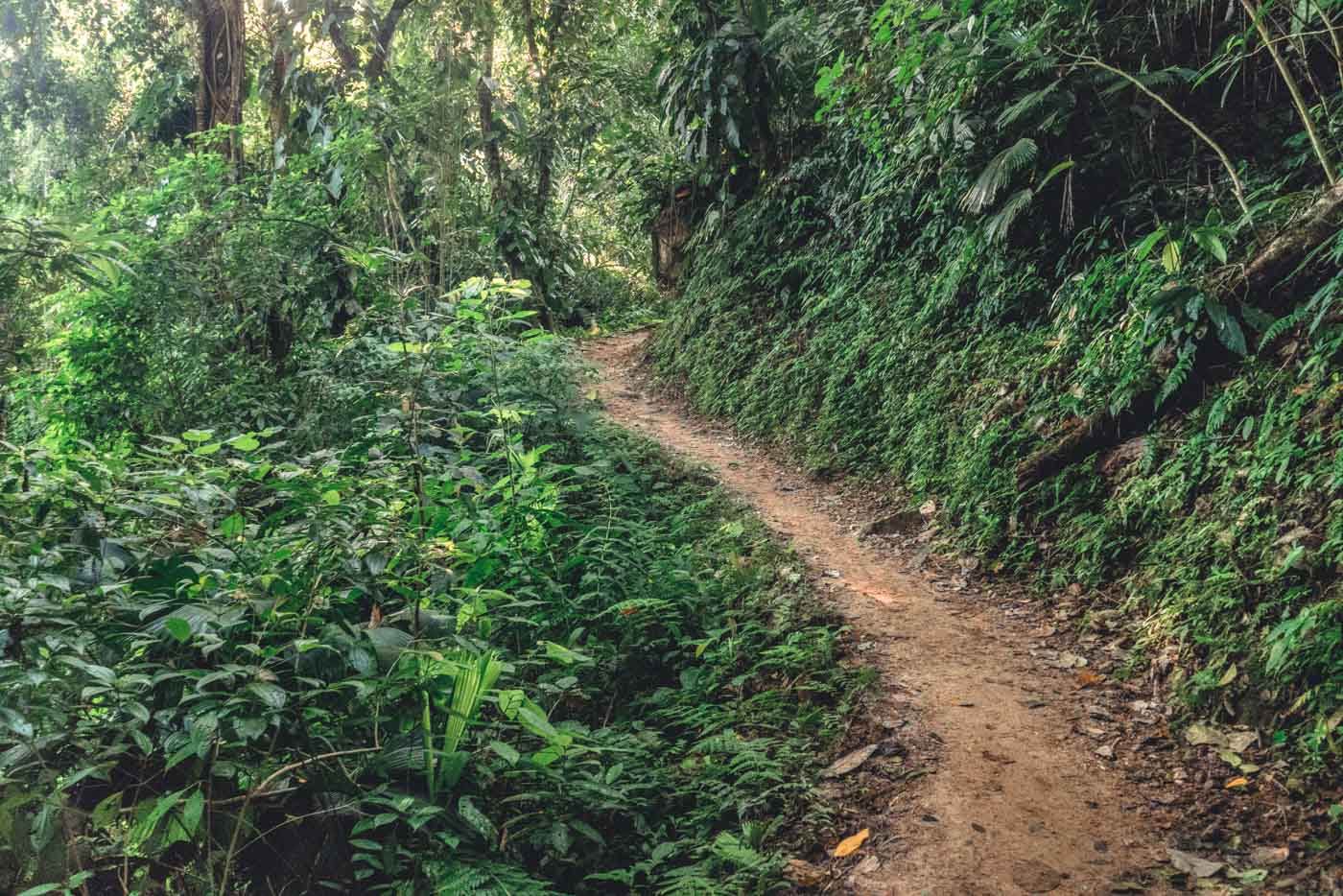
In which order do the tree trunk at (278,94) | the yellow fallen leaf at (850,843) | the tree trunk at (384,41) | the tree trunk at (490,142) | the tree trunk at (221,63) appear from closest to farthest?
the yellow fallen leaf at (850,843) → the tree trunk at (221,63) → the tree trunk at (278,94) → the tree trunk at (384,41) → the tree trunk at (490,142)

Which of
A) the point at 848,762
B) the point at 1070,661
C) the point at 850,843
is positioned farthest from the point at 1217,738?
the point at 850,843

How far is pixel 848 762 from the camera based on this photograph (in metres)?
4.10

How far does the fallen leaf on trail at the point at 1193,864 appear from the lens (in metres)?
3.11

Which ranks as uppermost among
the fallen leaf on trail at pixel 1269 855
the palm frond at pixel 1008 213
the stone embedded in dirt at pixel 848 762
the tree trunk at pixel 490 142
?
the tree trunk at pixel 490 142

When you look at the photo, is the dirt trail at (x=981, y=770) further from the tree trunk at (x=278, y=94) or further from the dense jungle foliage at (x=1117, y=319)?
the tree trunk at (x=278, y=94)

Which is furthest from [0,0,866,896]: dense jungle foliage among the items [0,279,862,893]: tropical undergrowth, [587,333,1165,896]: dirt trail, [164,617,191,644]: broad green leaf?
[587,333,1165,896]: dirt trail

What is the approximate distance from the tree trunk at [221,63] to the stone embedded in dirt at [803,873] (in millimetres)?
9752

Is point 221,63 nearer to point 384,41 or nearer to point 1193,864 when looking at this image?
point 384,41

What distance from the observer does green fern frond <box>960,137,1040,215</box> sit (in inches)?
269

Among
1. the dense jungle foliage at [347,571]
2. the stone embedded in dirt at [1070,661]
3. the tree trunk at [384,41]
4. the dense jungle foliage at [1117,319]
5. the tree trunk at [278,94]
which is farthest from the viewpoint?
the tree trunk at [384,41]

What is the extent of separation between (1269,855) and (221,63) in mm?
11718

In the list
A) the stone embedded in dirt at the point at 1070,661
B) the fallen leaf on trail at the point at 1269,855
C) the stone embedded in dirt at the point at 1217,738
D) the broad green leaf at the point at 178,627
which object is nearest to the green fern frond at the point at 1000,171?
the stone embedded in dirt at the point at 1070,661

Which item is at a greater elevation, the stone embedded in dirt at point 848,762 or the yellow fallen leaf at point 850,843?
the stone embedded in dirt at point 848,762

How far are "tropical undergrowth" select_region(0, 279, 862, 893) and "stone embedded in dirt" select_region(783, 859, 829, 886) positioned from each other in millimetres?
66
